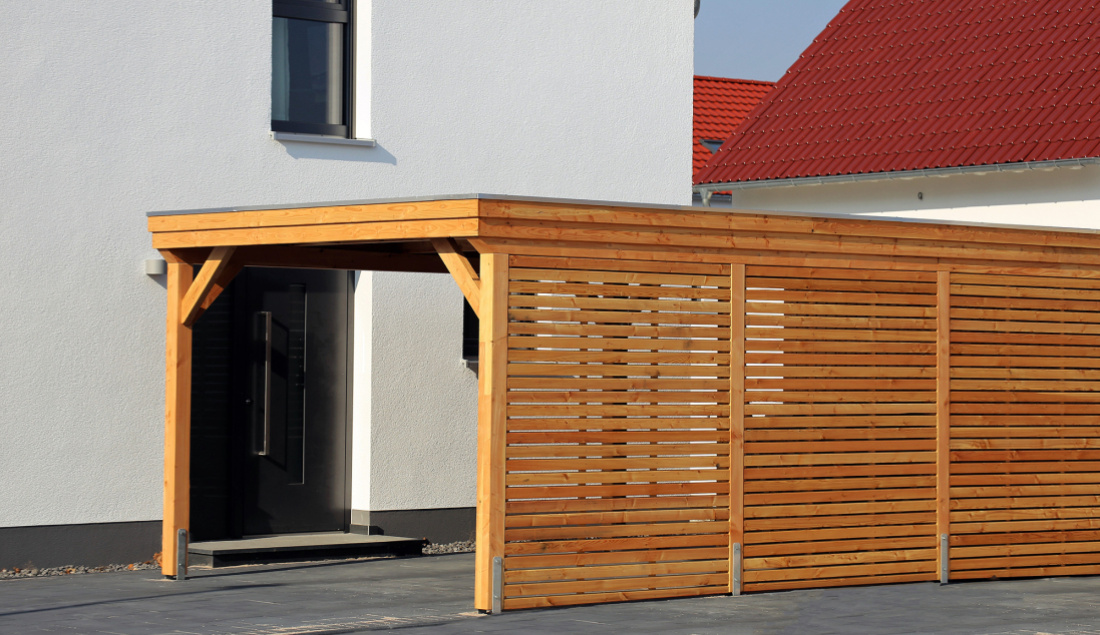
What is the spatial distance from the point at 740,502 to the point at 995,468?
6.82 feet

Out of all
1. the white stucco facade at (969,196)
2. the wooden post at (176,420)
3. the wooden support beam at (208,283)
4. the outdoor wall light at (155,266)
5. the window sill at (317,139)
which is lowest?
the wooden post at (176,420)

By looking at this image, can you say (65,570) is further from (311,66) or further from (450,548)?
(311,66)

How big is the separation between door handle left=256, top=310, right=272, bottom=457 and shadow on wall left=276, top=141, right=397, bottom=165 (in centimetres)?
131

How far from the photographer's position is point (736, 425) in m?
10.4

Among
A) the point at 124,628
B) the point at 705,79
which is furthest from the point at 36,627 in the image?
the point at 705,79

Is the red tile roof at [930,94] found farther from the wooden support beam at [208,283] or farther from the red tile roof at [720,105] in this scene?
the wooden support beam at [208,283]

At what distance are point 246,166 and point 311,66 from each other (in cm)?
118

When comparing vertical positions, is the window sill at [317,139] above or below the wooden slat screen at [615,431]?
above

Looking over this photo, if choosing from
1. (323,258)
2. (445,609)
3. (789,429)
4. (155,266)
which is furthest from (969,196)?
(445,609)

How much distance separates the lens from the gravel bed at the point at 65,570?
11.5 meters

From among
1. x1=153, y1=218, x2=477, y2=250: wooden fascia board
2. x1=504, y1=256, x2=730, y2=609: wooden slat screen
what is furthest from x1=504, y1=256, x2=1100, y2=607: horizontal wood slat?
x1=153, y1=218, x2=477, y2=250: wooden fascia board

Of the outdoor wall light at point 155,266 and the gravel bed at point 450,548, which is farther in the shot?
the gravel bed at point 450,548

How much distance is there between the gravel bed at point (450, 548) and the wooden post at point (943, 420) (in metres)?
4.15

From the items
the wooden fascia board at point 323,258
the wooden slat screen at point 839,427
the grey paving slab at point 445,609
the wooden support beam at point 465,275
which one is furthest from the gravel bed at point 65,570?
the wooden slat screen at point 839,427
